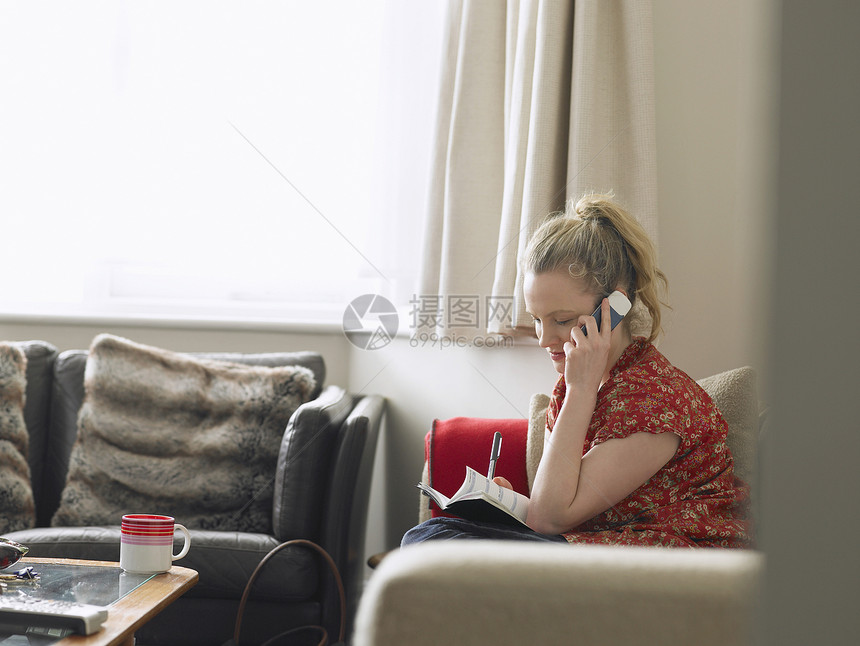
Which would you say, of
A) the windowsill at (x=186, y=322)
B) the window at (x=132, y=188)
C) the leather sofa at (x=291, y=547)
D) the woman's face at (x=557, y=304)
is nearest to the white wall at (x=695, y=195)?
the leather sofa at (x=291, y=547)

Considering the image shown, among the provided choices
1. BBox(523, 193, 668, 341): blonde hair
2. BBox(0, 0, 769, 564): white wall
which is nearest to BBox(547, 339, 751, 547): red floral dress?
BBox(523, 193, 668, 341): blonde hair

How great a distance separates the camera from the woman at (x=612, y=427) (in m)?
1.05

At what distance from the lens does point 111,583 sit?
1.16 m

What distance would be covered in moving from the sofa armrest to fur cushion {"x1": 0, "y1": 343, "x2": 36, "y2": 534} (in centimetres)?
177

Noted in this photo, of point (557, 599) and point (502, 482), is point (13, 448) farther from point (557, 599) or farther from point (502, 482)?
point (557, 599)

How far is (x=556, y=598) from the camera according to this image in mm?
332

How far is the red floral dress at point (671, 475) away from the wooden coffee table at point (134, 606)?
57 centimetres

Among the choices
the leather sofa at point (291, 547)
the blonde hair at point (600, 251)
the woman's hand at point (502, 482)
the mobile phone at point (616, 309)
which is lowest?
the leather sofa at point (291, 547)

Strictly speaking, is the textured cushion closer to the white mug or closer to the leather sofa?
the leather sofa

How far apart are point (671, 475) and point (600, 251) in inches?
13.1

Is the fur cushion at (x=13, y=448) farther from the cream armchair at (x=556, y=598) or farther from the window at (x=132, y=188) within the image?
the cream armchair at (x=556, y=598)

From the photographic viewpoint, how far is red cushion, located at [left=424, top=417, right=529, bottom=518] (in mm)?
1365

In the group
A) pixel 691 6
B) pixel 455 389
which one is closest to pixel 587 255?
pixel 455 389

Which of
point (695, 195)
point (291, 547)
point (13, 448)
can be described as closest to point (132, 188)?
point (13, 448)
